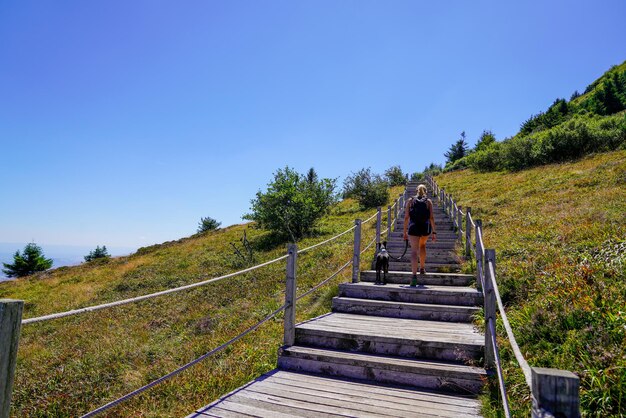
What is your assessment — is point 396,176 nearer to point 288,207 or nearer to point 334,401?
point 288,207

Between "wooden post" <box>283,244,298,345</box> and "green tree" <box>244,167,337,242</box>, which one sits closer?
"wooden post" <box>283,244,298,345</box>

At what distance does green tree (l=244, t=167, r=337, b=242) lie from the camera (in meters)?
21.7

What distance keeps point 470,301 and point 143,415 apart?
16.7 ft

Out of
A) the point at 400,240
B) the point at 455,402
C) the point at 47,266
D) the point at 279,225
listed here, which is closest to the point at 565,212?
the point at 400,240

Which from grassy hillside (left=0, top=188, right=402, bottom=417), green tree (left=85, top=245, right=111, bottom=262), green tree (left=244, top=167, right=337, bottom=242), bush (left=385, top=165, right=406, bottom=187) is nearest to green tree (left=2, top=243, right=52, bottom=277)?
green tree (left=85, top=245, right=111, bottom=262)

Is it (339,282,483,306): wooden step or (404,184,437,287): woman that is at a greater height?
(404,184,437,287): woman

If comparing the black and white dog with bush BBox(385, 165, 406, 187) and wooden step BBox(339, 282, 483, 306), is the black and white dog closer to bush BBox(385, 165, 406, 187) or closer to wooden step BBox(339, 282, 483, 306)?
wooden step BBox(339, 282, 483, 306)

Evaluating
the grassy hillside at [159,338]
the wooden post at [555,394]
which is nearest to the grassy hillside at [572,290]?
the wooden post at [555,394]

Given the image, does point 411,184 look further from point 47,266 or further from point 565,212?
point 47,266

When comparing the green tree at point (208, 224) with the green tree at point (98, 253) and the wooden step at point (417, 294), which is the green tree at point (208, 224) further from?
the wooden step at point (417, 294)

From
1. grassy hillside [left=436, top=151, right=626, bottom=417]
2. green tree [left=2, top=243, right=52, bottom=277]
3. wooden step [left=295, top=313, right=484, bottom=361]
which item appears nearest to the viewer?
grassy hillside [left=436, top=151, right=626, bottom=417]

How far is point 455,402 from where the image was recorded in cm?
380

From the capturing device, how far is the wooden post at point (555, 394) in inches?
64.7

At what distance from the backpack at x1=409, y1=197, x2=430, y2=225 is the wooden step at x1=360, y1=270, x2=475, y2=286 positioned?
1193mm
